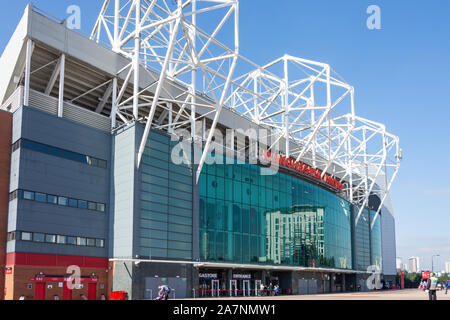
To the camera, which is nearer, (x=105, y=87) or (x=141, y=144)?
(x=141, y=144)

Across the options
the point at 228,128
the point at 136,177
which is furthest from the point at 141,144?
the point at 228,128

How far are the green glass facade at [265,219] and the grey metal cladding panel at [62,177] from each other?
31.8ft

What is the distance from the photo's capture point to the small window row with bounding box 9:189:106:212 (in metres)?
36.3

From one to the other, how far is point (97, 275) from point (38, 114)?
44.9 feet

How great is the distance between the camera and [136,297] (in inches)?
1500

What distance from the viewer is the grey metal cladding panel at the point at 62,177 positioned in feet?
121

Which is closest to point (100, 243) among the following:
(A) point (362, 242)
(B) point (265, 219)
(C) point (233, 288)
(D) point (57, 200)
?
(D) point (57, 200)

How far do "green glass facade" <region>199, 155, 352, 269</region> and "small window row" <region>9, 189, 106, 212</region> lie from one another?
10.0 meters

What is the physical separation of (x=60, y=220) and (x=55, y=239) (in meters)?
1.50

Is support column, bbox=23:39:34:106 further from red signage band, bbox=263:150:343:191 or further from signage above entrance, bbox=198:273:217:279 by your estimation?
red signage band, bbox=263:150:343:191

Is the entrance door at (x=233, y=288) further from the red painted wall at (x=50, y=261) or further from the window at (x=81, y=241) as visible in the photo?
the window at (x=81, y=241)

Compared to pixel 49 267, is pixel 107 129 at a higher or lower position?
higher

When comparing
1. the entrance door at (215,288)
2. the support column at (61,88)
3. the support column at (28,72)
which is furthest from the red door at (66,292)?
the entrance door at (215,288)
